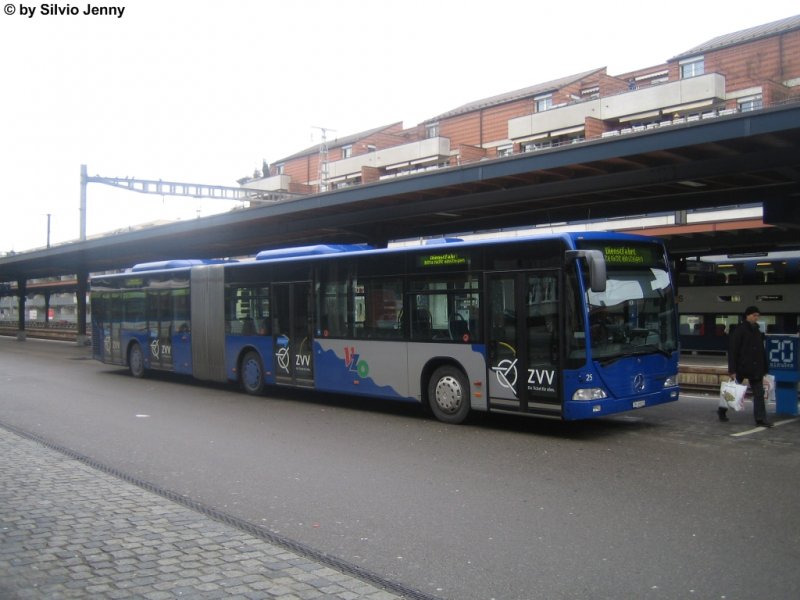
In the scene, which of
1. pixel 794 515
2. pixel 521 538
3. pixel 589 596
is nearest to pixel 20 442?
pixel 521 538

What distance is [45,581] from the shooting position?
4.82 metres

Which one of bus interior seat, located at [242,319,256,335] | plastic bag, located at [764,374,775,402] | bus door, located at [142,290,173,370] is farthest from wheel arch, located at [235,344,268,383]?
plastic bag, located at [764,374,775,402]

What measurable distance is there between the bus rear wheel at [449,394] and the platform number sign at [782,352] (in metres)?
4.78

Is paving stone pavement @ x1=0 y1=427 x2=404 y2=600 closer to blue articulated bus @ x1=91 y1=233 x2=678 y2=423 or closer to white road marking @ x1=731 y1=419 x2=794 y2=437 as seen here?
blue articulated bus @ x1=91 y1=233 x2=678 y2=423

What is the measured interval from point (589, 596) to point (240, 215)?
781 inches

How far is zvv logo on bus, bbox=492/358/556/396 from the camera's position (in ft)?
33.4

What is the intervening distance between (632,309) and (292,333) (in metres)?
6.98

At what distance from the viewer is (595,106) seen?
4231 centimetres

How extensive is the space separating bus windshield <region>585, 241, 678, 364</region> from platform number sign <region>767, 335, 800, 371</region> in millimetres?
1756

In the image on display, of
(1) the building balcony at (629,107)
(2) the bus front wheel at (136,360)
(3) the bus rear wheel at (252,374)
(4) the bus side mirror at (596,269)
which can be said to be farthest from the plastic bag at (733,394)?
(1) the building balcony at (629,107)

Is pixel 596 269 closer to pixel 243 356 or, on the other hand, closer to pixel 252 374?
pixel 252 374

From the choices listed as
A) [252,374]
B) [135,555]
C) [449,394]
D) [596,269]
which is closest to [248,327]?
[252,374]

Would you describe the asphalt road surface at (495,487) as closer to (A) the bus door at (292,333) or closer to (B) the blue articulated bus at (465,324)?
(B) the blue articulated bus at (465,324)

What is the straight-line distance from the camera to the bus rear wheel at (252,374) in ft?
51.5
